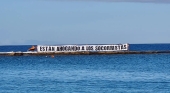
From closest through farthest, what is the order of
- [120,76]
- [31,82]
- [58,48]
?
[31,82], [120,76], [58,48]

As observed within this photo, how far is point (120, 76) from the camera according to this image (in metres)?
80.2

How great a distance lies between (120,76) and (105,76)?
1894 mm

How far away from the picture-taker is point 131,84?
6862 cm

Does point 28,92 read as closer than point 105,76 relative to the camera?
Yes

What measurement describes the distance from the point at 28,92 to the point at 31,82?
10366 millimetres

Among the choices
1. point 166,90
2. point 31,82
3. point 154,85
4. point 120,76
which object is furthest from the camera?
point 120,76

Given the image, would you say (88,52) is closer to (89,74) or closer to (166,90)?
(89,74)

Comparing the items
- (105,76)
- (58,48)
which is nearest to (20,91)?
(105,76)

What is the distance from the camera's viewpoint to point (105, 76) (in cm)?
8069

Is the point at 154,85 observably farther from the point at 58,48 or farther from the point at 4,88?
the point at 58,48

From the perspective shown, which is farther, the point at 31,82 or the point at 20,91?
the point at 31,82

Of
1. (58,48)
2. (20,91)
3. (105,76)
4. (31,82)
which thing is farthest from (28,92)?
(58,48)

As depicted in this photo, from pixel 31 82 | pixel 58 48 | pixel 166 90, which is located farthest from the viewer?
pixel 58 48

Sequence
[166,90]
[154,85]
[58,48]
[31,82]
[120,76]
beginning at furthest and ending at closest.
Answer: [58,48]
[120,76]
[31,82]
[154,85]
[166,90]
